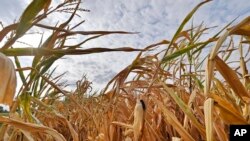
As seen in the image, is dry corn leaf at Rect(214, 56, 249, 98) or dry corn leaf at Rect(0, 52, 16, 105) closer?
dry corn leaf at Rect(0, 52, 16, 105)

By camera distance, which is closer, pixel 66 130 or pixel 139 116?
pixel 139 116

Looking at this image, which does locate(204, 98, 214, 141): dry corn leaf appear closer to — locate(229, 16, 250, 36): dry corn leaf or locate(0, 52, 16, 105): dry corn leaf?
locate(229, 16, 250, 36): dry corn leaf

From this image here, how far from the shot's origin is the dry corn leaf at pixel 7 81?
0.46 meters

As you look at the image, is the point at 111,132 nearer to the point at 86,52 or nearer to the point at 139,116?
the point at 139,116

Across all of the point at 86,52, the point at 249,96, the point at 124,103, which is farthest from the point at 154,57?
the point at 86,52

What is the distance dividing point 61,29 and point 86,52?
11cm

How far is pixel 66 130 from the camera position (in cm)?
195

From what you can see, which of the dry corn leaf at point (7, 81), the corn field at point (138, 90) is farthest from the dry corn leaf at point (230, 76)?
the dry corn leaf at point (7, 81)

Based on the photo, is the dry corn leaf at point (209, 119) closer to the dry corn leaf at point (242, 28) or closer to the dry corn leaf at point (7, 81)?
the dry corn leaf at point (242, 28)

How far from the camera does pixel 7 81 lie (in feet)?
1.53

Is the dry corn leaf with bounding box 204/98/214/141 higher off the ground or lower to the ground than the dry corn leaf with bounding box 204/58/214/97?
lower

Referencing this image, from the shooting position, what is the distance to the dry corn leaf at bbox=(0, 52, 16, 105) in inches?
18.0

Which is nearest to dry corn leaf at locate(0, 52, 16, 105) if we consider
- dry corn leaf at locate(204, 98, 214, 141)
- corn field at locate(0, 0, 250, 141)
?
corn field at locate(0, 0, 250, 141)

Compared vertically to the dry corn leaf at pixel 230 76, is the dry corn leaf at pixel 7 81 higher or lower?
lower
